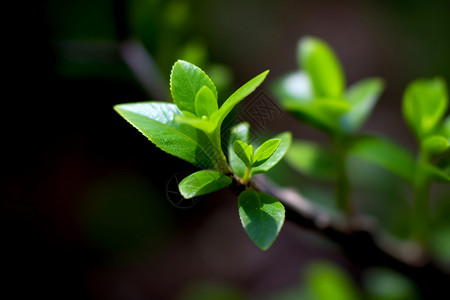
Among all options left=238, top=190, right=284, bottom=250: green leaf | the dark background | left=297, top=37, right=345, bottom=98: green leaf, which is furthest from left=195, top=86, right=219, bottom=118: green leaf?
the dark background

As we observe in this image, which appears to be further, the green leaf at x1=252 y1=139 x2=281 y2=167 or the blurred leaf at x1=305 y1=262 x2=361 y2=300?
the blurred leaf at x1=305 y1=262 x2=361 y2=300

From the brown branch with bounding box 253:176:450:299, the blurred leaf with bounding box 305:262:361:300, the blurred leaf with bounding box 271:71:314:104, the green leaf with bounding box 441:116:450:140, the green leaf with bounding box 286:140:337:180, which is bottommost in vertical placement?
the blurred leaf with bounding box 305:262:361:300

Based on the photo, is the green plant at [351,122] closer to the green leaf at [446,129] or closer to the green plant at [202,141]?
the green leaf at [446,129]

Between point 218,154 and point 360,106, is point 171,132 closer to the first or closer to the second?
point 218,154

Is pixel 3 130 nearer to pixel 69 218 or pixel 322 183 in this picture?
pixel 69 218

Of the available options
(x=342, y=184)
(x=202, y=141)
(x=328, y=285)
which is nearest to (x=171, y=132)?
(x=202, y=141)

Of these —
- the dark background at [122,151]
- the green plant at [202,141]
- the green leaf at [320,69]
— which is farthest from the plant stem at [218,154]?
the dark background at [122,151]

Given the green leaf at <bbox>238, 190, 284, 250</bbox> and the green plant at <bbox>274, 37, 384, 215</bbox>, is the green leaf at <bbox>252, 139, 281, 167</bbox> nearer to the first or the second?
the green leaf at <bbox>238, 190, 284, 250</bbox>
